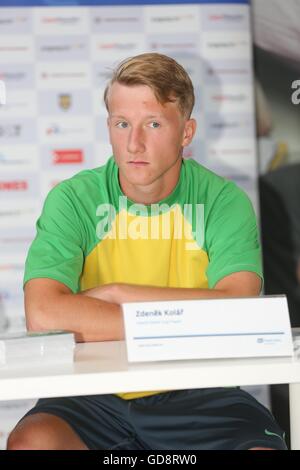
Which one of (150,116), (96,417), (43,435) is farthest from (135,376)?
(150,116)

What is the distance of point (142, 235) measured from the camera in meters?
2.26

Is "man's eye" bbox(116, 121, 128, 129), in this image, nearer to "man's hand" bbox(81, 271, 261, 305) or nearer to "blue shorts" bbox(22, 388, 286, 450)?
"man's hand" bbox(81, 271, 261, 305)

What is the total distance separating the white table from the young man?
303 mm

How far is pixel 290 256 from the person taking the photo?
372 centimetres

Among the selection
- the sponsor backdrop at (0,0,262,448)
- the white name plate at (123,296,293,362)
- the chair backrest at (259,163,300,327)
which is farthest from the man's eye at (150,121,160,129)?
the chair backrest at (259,163,300,327)

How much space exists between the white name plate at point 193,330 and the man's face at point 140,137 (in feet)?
2.81

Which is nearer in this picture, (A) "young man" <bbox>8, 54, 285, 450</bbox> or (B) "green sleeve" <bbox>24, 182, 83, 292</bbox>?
(A) "young man" <bbox>8, 54, 285, 450</bbox>

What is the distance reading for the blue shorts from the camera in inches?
64.8

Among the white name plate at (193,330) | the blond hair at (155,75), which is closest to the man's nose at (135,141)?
the blond hair at (155,75)

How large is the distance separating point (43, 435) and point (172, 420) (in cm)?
29

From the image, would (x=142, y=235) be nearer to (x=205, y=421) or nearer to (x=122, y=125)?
(x=122, y=125)

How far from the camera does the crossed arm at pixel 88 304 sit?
1916mm

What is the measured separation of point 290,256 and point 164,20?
3.78 ft

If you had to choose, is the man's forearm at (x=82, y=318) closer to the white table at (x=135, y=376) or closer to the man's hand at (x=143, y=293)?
the man's hand at (x=143, y=293)
